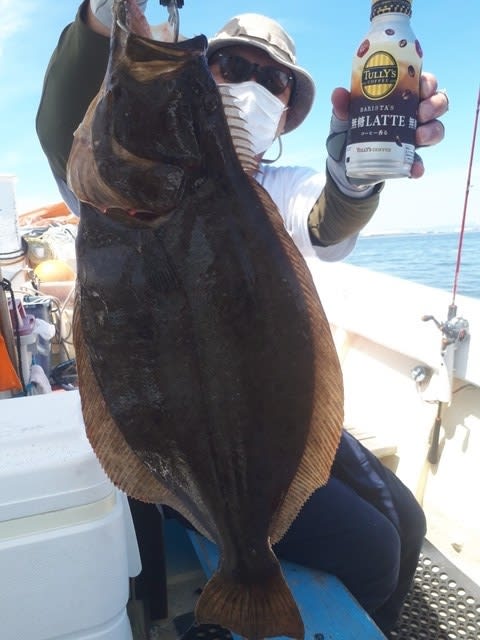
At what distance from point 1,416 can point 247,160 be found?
118 cm

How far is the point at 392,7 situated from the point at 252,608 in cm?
163

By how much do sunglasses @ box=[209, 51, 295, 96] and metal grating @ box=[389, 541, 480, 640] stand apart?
247 cm

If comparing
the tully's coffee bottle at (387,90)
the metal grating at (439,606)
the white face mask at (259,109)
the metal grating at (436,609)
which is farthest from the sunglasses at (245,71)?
the metal grating at (439,606)

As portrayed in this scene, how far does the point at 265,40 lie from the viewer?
2.24 metres

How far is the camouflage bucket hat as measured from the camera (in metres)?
2.21

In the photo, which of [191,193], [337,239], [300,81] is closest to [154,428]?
[191,193]

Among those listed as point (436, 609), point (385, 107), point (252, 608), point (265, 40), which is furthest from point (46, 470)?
point (436, 609)

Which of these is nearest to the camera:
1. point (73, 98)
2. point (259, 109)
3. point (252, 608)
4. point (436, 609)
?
point (252, 608)

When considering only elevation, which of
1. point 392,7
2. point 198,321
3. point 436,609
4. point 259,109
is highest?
point 392,7

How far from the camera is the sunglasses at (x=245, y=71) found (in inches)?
89.1

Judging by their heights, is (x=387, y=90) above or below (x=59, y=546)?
above

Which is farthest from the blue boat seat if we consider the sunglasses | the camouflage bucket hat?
the camouflage bucket hat

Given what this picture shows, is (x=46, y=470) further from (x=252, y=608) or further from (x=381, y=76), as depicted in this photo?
(x=381, y=76)

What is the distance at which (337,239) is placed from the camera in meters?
2.20
